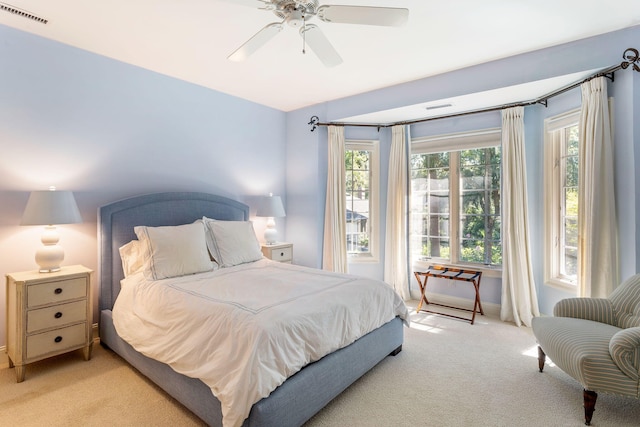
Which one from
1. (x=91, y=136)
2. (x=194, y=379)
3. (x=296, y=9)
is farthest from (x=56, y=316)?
(x=296, y=9)

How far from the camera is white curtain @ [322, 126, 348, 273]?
4.55 m

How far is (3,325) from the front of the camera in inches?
103

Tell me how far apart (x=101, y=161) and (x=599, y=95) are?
4.55 metres

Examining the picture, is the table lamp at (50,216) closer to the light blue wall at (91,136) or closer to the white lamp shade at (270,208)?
the light blue wall at (91,136)

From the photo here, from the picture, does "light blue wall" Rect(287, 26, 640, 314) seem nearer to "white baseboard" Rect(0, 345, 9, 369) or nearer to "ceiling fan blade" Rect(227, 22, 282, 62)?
"ceiling fan blade" Rect(227, 22, 282, 62)

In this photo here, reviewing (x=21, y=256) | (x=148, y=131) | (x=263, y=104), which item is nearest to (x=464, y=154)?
(x=263, y=104)

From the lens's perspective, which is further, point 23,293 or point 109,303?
point 109,303

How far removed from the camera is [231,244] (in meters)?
3.39

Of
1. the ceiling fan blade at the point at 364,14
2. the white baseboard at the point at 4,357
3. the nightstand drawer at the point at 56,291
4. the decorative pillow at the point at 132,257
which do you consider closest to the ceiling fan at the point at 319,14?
the ceiling fan blade at the point at 364,14

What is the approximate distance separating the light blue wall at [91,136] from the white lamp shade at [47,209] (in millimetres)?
326

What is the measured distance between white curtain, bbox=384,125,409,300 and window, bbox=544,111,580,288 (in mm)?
1603

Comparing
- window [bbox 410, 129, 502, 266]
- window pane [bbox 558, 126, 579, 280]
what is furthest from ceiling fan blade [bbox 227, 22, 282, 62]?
window pane [bbox 558, 126, 579, 280]

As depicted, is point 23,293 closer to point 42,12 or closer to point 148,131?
point 148,131

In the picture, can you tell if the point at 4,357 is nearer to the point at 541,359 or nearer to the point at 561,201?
the point at 541,359
